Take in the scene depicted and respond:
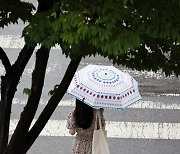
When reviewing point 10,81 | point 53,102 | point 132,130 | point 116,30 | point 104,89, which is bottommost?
point 132,130

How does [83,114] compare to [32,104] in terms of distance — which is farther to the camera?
[83,114]

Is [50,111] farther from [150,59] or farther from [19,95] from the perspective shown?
[19,95]

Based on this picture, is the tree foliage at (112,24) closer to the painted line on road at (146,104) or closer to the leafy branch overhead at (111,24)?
the leafy branch overhead at (111,24)

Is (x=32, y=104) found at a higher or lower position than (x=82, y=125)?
higher

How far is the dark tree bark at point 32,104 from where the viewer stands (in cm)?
397

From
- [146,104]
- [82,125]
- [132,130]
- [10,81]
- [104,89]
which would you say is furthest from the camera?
[146,104]

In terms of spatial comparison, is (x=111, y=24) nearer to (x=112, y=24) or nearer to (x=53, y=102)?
(x=112, y=24)

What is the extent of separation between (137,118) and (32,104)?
4.27 metres

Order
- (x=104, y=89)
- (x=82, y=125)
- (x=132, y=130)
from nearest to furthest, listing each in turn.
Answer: (x=104, y=89) < (x=82, y=125) < (x=132, y=130)

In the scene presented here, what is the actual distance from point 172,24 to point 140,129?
5.21 metres

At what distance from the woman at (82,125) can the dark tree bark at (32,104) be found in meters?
0.96

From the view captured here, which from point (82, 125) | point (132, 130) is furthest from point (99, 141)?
point (132, 130)

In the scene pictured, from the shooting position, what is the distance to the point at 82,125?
17.0 ft

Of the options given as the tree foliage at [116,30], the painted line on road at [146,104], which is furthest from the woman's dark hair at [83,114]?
the painted line on road at [146,104]
